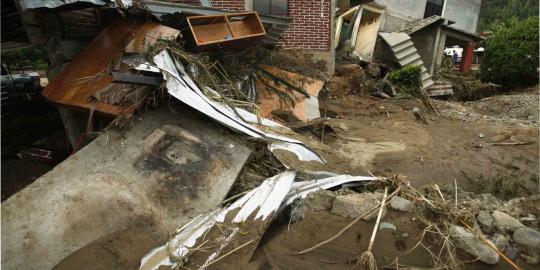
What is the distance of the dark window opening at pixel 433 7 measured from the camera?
1707cm

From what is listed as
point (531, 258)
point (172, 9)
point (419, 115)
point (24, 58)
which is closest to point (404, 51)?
point (419, 115)

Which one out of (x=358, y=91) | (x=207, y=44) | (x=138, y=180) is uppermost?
(x=207, y=44)

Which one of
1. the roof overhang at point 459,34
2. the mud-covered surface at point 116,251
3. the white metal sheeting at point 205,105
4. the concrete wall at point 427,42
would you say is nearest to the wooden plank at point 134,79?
the white metal sheeting at point 205,105

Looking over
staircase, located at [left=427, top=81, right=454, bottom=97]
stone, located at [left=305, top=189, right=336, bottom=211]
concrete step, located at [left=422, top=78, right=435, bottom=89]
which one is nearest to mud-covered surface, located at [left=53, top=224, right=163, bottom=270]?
stone, located at [left=305, top=189, right=336, bottom=211]

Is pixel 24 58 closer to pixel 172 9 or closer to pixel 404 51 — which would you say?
pixel 172 9

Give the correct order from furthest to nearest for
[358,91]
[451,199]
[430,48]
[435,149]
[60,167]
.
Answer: [430,48] < [358,91] < [435,149] < [451,199] < [60,167]

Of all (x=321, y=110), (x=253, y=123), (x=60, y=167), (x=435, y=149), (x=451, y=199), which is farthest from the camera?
(x=321, y=110)

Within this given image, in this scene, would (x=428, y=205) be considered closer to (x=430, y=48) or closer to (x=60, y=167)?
(x=60, y=167)

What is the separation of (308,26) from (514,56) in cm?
775

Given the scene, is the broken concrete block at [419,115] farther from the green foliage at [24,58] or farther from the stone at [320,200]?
the green foliage at [24,58]

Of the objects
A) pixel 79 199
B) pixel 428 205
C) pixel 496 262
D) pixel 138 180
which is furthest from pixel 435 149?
pixel 79 199

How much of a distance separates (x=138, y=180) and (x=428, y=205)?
269 cm

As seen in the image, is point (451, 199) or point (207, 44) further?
point (207, 44)

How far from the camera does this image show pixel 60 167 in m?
3.13
